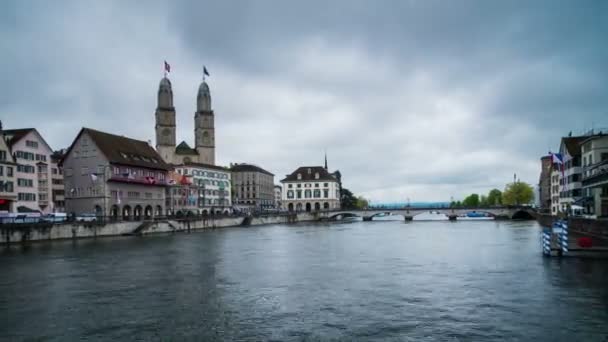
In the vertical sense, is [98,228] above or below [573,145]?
below

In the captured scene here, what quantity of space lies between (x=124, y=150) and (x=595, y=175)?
6454 cm

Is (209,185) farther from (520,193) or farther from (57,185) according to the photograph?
(520,193)

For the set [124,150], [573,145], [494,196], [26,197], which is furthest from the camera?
[494,196]

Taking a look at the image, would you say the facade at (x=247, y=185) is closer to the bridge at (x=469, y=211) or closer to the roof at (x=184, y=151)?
the roof at (x=184, y=151)

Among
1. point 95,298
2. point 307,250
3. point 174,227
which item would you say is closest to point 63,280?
point 95,298

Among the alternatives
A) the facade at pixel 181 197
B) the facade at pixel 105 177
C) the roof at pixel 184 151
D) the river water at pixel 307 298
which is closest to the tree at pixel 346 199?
the roof at pixel 184 151

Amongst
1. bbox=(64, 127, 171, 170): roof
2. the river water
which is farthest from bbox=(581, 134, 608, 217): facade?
bbox=(64, 127, 171, 170): roof

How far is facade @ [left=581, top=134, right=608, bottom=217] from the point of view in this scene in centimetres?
4991

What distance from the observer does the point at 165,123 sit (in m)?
142

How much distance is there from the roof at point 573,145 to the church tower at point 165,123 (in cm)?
9869

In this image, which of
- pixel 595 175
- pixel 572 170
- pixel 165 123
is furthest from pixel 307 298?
pixel 165 123

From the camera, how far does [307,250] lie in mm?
45781

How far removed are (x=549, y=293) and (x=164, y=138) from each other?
129 metres

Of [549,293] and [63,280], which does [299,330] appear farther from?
[63,280]
